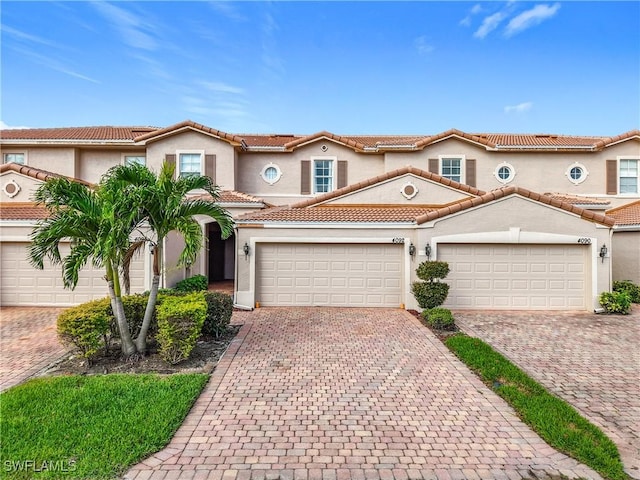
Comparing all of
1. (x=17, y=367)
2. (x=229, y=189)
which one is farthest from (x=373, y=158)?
(x=17, y=367)

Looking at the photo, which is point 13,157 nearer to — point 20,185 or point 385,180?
point 20,185

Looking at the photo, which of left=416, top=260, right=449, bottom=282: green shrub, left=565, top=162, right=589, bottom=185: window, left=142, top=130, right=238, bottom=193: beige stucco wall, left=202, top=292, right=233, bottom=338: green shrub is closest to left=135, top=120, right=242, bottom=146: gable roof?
left=142, top=130, right=238, bottom=193: beige stucco wall

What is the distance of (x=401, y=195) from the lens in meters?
14.9

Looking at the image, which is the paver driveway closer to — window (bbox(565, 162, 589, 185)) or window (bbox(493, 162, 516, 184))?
window (bbox(493, 162, 516, 184))

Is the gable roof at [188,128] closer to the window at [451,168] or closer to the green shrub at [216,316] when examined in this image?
the green shrub at [216,316]

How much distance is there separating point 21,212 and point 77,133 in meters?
7.99

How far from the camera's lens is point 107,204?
6.06 metres

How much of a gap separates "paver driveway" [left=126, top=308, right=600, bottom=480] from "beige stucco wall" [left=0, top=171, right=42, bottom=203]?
13.2 meters

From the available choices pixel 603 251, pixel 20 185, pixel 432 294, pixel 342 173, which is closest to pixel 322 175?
pixel 342 173

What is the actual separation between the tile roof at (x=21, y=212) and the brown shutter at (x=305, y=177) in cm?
1065

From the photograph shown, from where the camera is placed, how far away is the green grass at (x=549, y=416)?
385cm

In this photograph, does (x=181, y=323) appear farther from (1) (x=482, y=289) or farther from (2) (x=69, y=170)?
(2) (x=69, y=170)

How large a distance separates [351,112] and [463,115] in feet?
27.6

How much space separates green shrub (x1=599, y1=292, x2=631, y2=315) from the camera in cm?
1078
